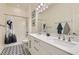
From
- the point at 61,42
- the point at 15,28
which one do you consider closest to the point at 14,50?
the point at 15,28

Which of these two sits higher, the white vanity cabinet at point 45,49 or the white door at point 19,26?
the white door at point 19,26

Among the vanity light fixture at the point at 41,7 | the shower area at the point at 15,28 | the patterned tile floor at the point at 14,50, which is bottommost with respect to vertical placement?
the patterned tile floor at the point at 14,50

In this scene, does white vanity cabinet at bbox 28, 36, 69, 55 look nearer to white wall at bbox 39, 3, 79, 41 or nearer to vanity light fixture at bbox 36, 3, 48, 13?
white wall at bbox 39, 3, 79, 41

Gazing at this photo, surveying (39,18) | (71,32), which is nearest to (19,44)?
(39,18)

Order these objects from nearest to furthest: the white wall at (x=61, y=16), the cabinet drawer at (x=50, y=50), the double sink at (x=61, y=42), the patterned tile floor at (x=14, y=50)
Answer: the cabinet drawer at (x=50, y=50) → the double sink at (x=61, y=42) → the white wall at (x=61, y=16) → the patterned tile floor at (x=14, y=50)

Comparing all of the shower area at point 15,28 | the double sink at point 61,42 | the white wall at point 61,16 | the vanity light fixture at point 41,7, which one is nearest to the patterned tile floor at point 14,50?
the shower area at point 15,28

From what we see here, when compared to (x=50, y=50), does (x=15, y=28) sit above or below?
above

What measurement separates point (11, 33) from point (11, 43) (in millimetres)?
183

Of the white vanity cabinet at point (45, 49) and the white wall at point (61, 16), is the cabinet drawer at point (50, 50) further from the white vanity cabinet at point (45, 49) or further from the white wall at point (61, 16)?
the white wall at point (61, 16)

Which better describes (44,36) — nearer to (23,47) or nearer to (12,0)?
(23,47)

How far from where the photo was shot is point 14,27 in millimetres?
Result: 2008

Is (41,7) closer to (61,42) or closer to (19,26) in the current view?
(19,26)

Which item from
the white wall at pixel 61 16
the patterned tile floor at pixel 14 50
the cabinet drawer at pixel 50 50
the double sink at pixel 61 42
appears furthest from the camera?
the patterned tile floor at pixel 14 50

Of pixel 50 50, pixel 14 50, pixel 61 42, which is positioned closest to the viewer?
pixel 50 50
